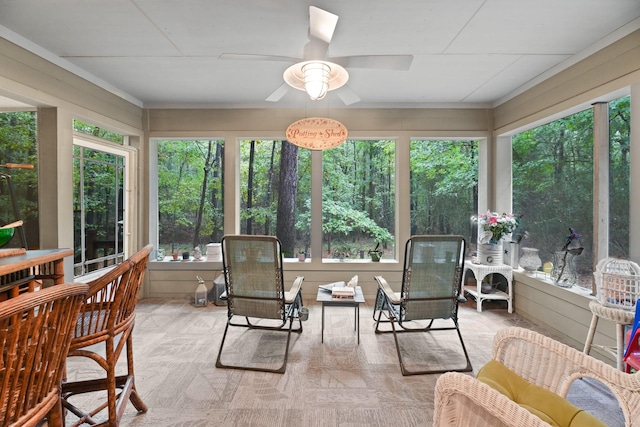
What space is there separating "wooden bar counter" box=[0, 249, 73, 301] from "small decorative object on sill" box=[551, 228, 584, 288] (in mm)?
4126

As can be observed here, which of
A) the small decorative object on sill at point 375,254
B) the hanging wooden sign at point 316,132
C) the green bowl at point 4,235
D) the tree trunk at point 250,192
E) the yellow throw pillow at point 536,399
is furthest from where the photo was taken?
the tree trunk at point 250,192

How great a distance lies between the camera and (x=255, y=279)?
8.39 feet

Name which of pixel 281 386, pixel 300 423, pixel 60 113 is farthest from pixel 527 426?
pixel 60 113

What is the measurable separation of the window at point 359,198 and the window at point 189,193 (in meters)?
1.56

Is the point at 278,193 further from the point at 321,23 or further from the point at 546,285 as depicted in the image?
the point at 546,285

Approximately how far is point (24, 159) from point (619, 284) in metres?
5.12

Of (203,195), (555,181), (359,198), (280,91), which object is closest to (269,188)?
(203,195)

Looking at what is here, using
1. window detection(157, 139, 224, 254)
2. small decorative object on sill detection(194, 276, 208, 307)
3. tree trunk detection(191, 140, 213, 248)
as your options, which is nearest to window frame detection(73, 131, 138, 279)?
window detection(157, 139, 224, 254)

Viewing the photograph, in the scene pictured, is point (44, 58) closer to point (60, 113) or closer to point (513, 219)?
point (60, 113)

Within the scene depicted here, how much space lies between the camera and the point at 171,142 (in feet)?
14.9

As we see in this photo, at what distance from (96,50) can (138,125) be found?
1515 millimetres

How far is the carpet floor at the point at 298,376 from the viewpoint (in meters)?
1.92

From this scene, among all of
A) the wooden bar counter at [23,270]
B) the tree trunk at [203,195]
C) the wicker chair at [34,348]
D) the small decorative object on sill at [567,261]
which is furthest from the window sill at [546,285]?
A: the tree trunk at [203,195]

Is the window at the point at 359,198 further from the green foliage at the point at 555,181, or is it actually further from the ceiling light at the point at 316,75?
the ceiling light at the point at 316,75
